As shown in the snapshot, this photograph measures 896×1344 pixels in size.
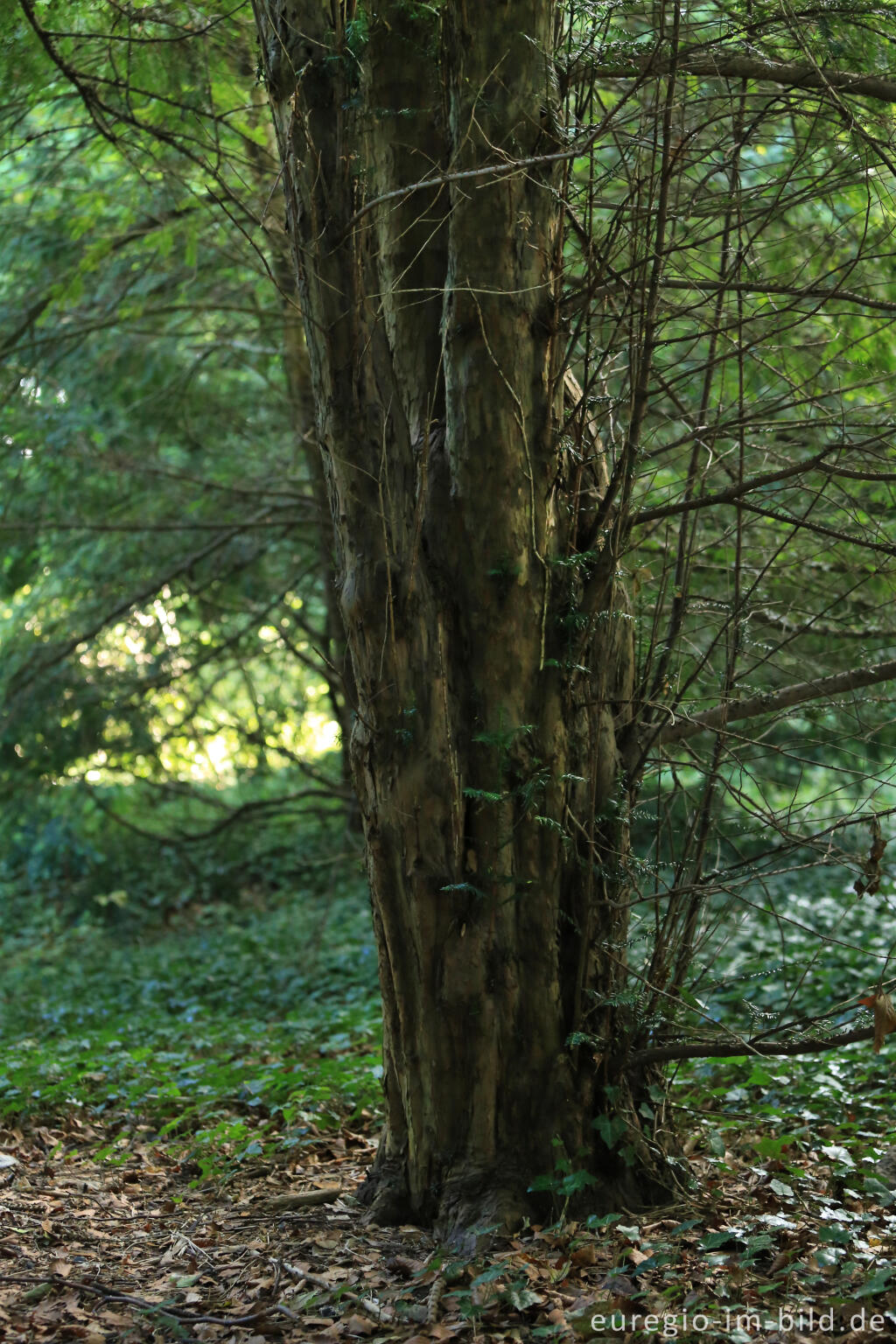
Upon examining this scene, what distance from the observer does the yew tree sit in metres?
3.20

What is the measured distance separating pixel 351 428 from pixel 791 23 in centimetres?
171

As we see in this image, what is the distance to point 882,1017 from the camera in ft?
9.06

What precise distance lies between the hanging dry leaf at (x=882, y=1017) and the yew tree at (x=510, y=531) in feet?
1.71

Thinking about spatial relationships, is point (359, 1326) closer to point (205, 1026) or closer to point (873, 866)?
point (873, 866)

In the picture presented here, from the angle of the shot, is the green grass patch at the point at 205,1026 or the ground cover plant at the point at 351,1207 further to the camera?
the green grass patch at the point at 205,1026

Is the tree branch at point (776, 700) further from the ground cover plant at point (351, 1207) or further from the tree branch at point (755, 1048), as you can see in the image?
the tree branch at point (755, 1048)

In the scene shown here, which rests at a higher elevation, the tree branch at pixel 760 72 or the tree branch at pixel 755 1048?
the tree branch at pixel 760 72

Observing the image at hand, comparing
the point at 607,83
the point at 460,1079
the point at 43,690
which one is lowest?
the point at 460,1079

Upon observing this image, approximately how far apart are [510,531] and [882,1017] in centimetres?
169

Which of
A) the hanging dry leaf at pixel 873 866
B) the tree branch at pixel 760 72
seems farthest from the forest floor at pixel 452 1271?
the tree branch at pixel 760 72

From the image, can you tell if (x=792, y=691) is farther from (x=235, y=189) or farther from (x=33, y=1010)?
(x=33, y=1010)

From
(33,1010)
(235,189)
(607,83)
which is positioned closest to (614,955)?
(607,83)

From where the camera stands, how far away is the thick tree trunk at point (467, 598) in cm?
322

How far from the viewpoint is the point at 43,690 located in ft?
27.1
